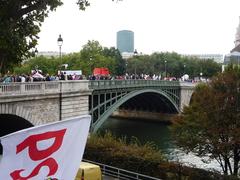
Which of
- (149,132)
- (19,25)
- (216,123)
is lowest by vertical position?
(149,132)

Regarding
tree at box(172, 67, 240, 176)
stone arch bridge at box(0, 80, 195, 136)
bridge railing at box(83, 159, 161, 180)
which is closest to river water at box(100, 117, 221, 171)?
stone arch bridge at box(0, 80, 195, 136)

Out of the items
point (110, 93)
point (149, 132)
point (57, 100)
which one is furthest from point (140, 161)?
point (149, 132)

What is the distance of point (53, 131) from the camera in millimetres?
5027

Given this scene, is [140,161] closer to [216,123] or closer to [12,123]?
[216,123]

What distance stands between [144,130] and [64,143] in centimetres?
5331

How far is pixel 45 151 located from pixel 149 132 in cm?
5176

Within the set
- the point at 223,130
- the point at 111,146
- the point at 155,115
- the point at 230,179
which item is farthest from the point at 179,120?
the point at 155,115

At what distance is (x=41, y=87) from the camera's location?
27.6m

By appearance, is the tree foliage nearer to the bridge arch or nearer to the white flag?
the white flag

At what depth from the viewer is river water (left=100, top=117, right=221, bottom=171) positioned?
138ft

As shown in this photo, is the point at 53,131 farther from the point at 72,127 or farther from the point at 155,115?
the point at 155,115

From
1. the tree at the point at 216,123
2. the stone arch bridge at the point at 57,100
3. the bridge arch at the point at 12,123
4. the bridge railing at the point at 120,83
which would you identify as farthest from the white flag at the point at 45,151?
the bridge railing at the point at 120,83

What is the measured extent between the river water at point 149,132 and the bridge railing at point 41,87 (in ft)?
41.4

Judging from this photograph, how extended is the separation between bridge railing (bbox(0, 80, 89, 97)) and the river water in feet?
41.4
